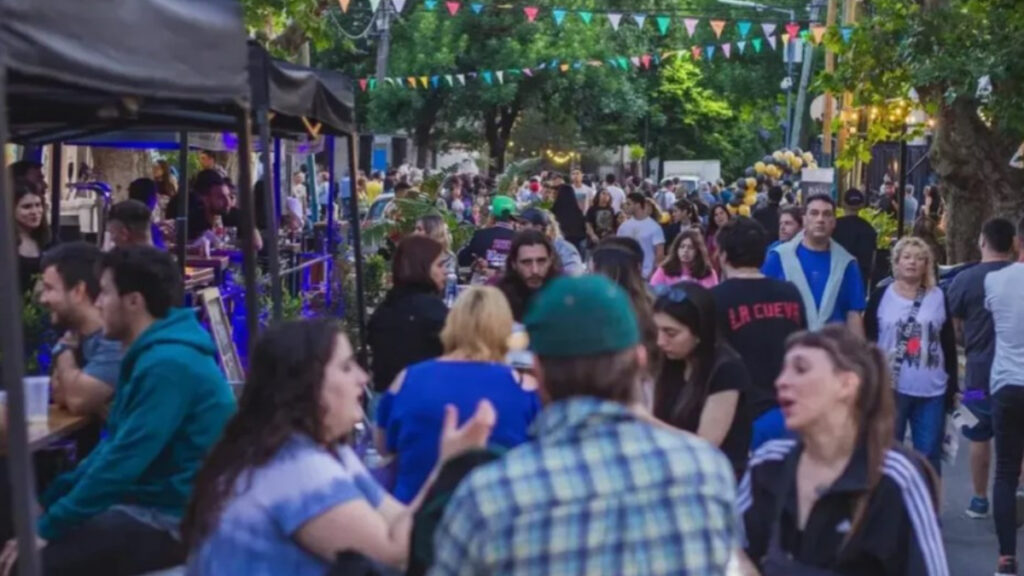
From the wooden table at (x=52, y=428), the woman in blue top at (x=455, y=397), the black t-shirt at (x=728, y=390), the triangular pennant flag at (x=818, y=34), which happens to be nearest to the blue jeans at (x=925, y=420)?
the black t-shirt at (x=728, y=390)

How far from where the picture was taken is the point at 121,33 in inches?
195

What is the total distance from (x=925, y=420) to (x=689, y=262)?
212cm

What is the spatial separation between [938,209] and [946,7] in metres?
10.2

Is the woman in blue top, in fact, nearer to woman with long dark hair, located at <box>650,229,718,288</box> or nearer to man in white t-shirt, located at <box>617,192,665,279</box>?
woman with long dark hair, located at <box>650,229,718,288</box>

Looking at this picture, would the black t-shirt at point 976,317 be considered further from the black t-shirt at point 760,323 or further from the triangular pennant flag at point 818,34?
the triangular pennant flag at point 818,34

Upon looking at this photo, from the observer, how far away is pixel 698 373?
6.43m

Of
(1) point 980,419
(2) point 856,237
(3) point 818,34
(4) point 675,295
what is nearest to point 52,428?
(4) point 675,295

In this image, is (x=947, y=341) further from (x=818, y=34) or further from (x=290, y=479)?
(x=818, y=34)

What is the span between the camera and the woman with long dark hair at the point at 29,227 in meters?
9.14

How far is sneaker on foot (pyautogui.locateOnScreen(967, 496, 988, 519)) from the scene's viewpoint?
10.2 metres

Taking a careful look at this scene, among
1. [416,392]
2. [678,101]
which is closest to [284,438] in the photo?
[416,392]

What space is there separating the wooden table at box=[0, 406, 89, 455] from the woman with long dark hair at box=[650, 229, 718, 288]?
5.26 meters

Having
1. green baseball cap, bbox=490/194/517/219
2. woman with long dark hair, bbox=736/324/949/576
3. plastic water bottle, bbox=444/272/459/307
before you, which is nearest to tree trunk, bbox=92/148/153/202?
green baseball cap, bbox=490/194/517/219

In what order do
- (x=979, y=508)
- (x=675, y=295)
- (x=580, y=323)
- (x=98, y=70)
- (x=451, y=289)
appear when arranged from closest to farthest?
(x=580, y=323)
(x=98, y=70)
(x=675, y=295)
(x=979, y=508)
(x=451, y=289)
